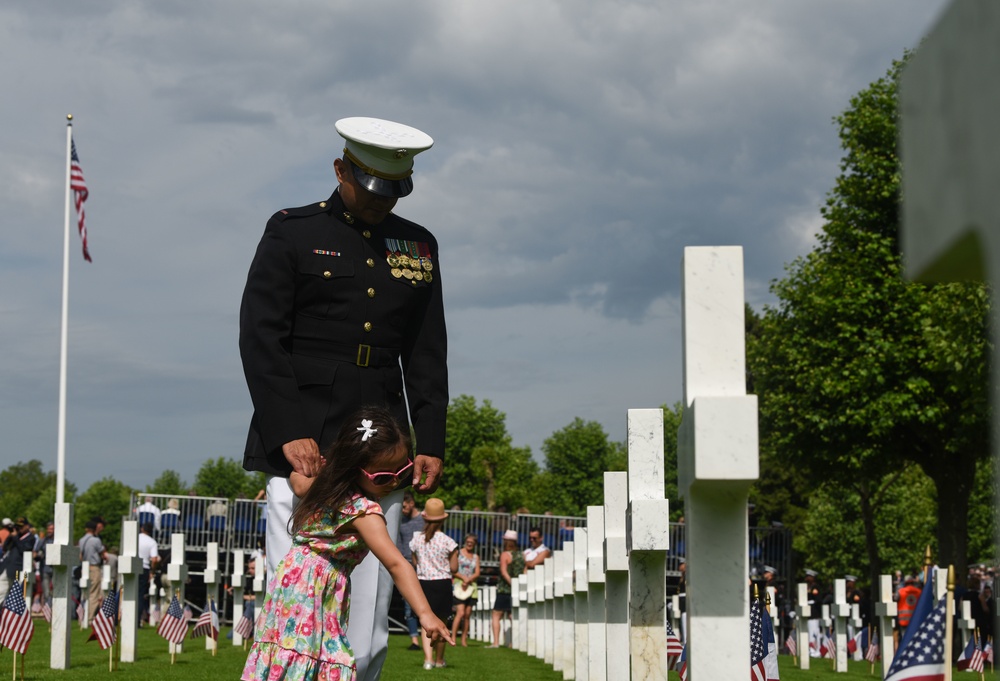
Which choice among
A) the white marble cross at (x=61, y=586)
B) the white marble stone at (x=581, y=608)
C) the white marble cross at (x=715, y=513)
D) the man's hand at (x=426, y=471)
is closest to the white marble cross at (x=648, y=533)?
the man's hand at (x=426, y=471)

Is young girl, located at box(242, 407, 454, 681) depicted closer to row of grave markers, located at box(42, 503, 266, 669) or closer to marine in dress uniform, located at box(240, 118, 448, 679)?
marine in dress uniform, located at box(240, 118, 448, 679)

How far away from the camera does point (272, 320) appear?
209 inches

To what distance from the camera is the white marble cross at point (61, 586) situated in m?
12.1

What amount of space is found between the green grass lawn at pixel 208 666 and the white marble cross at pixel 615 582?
133 inches

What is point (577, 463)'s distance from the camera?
97688mm

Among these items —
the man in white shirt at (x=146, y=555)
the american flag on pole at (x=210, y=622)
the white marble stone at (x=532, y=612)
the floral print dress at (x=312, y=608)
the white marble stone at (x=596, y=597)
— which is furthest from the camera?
the man in white shirt at (x=146, y=555)

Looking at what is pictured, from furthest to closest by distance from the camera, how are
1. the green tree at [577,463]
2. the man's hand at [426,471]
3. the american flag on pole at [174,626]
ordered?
1. the green tree at [577,463]
2. the american flag on pole at [174,626]
3. the man's hand at [426,471]

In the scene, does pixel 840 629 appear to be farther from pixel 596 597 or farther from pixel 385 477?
pixel 385 477

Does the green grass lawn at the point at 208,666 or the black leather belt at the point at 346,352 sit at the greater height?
the black leather belt at the point at 346,352

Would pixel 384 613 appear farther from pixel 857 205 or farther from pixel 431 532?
pixel 857 205

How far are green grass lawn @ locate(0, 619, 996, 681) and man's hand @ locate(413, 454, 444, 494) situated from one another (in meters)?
6.07

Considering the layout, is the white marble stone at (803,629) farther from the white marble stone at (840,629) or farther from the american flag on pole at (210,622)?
the american flag on pole at (210,622)

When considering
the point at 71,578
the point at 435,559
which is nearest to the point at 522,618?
the point at 435,559

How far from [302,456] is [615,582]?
3.61 m
